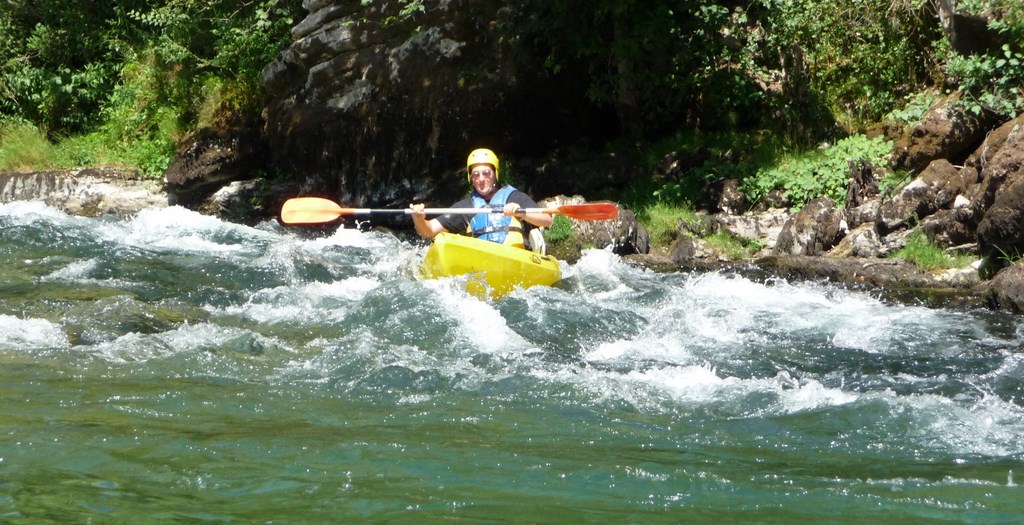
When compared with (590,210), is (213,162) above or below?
above

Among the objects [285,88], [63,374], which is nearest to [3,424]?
[63,374]

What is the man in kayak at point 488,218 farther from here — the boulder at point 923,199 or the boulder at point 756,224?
the boulder at point 923,199

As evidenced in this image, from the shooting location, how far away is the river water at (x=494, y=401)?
332cm

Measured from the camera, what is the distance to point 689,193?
34.7 ft

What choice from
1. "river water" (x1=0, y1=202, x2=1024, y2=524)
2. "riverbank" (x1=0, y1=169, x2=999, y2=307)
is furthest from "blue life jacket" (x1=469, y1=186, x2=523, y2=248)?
"riverbank" (x1=0, y1=169, x2=999, y2=307)

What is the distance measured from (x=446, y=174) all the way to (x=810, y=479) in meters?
8.84

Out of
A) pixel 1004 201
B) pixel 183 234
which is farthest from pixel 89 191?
pixel 1004 201

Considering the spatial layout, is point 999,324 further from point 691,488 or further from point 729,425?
point 691,488

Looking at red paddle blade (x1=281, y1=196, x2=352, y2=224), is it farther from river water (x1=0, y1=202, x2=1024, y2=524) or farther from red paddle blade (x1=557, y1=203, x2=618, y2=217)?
red paddle blade (x1=557, y1=203, x2=618, y2=217)

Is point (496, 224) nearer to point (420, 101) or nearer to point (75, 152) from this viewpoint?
point (420, 101)

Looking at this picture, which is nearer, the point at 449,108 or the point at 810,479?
the point at 810,479

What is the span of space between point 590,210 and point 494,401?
12.7 feet

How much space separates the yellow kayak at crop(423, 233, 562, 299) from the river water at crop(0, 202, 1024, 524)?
0.14 metres

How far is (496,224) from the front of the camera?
8312 millimetres
